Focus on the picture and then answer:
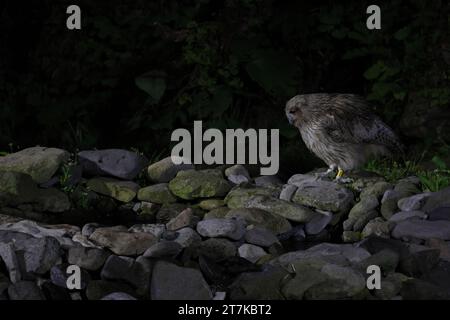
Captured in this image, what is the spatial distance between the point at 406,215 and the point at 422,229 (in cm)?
49

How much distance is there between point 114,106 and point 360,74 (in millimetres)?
2975

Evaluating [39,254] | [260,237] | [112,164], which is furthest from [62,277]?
[112,164]

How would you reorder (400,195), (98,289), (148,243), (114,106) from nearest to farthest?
(98,289) < (148,243) < (400,195) < (114,106)

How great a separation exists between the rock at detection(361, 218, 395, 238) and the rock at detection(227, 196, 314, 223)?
48 cm

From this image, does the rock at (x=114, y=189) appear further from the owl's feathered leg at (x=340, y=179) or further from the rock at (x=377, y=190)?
the rock at (x=377, y=190)

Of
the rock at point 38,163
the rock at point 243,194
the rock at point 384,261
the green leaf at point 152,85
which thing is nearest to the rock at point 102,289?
the rock at point 384,261

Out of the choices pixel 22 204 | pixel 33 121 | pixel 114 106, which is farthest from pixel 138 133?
pixel 22 204

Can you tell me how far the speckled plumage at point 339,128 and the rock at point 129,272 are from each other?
2.44 meters

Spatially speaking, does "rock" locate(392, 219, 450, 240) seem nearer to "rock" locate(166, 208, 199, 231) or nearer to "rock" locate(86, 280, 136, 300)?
"rock" locate(166, 208, 199, 231)

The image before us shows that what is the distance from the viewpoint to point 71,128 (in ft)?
28.7

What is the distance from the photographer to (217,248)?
5.57 metres

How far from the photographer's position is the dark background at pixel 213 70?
842cm

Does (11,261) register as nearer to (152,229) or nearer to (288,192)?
(152,229)

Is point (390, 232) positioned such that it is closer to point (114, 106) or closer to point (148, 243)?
point (148, 243)
